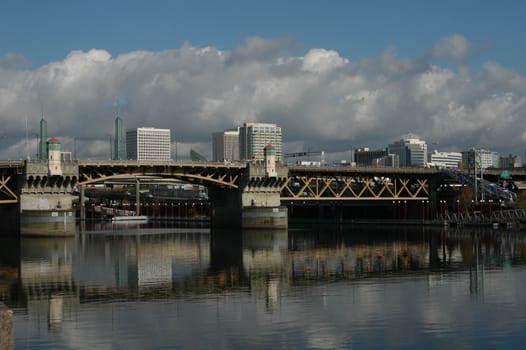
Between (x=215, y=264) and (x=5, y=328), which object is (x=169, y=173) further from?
(x=5, y=328)

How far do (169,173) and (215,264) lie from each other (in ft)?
202

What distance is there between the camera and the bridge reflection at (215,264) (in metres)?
54.5

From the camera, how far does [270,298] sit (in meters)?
49.9

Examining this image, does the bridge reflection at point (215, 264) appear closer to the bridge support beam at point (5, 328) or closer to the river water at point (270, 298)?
the river water at point (270, 298)

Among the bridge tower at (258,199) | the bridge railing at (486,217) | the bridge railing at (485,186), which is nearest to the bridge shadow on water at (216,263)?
the bridge tower at (258,199)

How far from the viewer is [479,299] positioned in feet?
157

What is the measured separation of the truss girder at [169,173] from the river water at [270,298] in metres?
38.5

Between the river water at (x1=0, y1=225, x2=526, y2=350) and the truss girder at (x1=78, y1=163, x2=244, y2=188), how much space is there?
38.5m

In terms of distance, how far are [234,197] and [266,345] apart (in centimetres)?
11016

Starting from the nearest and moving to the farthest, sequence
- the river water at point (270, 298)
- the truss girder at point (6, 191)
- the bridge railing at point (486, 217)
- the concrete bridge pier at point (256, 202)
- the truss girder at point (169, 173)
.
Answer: the river water at point (270, 298) < the truss girder at point (6, 191) < the truss girder at point (169, 173) < the bridge railing at point (486, 217) < the concrete bridge pier at point (256, 202)

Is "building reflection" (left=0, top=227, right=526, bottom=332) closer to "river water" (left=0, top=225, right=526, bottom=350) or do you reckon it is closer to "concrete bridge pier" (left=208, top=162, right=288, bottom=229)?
"river water" (left=0, top=225, right=526, bottom=350)

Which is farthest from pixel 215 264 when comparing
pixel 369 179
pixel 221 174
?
pixel 369 179

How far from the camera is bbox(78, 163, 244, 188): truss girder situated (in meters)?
131

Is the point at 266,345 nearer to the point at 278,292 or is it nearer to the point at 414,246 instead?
the point at 278,292
